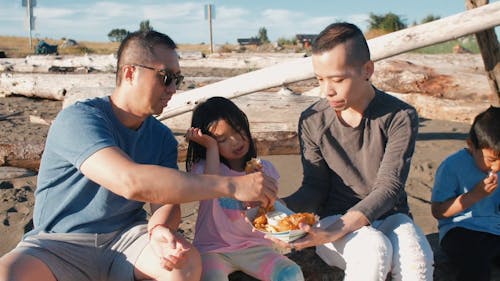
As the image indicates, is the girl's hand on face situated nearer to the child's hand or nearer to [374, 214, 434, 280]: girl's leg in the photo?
[374, 214, 434, 280]: girl's leg

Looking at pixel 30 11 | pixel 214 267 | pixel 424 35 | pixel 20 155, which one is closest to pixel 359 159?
pixel 214 267

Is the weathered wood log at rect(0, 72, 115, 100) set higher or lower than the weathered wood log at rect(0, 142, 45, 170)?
higher

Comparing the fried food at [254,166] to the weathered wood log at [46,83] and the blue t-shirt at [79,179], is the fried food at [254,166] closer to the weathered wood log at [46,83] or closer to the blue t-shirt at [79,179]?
the blue t-shirt at [79,179]

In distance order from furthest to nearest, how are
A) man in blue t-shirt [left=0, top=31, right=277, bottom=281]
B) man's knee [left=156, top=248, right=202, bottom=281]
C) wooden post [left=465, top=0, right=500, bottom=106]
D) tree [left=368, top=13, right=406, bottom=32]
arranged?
tree [left=368, top=13, right=406, bottom=32] < wooden post [left=465, top=0, right=500, bottom=106] < man's knee [left=156, top=248, right=202, bottom=281] < man in blue t-shirt [left=0, top=31, right=277, bottom=281]

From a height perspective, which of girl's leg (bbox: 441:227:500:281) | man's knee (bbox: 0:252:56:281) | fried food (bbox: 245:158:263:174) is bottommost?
girl's leg (bbox: 441:227:500:281)

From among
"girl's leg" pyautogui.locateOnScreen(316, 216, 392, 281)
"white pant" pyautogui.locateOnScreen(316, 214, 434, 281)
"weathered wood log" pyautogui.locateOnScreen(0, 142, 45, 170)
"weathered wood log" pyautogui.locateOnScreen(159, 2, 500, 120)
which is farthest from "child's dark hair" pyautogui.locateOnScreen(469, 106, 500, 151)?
"weathered wood log" pyautogui.locateOnScreen(0, 142, 45, 170)

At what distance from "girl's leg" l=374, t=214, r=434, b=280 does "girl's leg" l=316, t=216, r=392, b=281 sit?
A: 6 centimetres

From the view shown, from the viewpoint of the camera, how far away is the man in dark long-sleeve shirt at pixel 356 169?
2.71 meters

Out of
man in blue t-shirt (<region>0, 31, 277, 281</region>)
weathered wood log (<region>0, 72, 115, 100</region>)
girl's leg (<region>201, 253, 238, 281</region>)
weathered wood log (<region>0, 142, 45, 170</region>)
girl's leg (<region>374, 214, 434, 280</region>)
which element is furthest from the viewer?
weathered wood log (<region>0, 72, 115, 100</region>)

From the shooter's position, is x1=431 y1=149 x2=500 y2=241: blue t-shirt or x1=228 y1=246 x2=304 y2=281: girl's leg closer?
x1=228 y1=246 x2=304 y2=281: girl's leg

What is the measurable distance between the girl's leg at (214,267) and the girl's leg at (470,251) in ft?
4.08

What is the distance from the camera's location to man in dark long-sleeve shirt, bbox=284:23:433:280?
271cm

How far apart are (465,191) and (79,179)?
209cm

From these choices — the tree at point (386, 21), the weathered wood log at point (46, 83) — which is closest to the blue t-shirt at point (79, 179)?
the weathered wood log at point (46, 83)
